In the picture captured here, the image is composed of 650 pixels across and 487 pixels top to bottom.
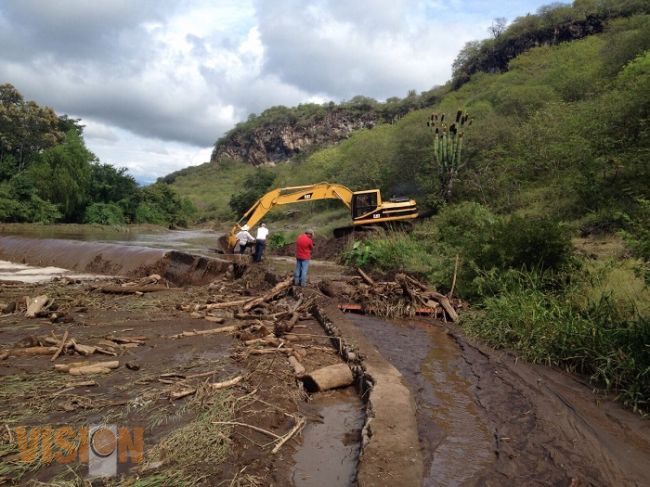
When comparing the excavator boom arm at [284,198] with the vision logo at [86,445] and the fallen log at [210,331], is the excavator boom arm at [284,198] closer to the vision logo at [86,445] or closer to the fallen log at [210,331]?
the fallen log at [210,331]

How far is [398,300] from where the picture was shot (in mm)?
12344

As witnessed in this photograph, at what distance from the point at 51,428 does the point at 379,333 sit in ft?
22.6

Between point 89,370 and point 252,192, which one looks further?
point 252,192

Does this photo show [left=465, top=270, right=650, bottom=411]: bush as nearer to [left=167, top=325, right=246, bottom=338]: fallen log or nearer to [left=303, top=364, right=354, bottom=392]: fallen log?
[left=303, top=364, right=354, bottom=392]: fallen log

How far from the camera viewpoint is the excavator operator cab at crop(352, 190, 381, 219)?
22938mm

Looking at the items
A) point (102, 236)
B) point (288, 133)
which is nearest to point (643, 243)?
point (102, 236)

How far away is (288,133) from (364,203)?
135 m

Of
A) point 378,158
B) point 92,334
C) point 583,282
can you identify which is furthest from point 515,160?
point 92,334

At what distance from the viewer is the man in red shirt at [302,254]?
43.3 ft

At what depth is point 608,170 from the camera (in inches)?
825

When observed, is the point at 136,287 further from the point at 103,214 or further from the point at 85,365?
the point at 103,214

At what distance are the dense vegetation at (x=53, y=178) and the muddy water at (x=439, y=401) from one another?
4297cm

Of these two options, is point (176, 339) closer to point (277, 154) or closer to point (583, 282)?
point (583, 282)

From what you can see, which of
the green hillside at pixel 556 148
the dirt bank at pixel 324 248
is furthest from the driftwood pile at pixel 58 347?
the dirt bank at pixel 324 248
